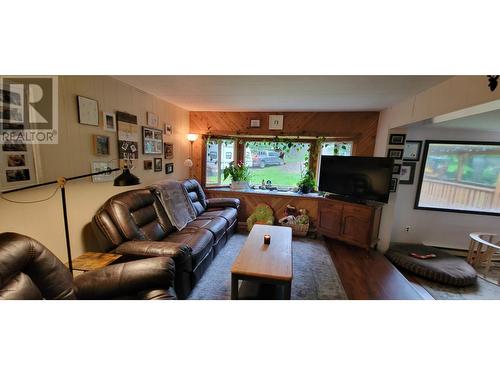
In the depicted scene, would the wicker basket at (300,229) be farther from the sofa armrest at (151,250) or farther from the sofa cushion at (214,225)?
the sofa armrest at (151,250)

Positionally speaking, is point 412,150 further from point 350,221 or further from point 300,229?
point 300,229

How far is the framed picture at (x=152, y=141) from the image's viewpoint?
270cm

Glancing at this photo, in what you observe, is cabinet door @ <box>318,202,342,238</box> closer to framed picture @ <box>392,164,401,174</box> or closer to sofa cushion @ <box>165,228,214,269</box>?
framed picture @ <box>392,164,401,174</box>

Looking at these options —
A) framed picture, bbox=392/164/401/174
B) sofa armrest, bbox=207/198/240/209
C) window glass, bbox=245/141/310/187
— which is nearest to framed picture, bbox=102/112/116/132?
sofa armrest, bbox=207/198/240/209

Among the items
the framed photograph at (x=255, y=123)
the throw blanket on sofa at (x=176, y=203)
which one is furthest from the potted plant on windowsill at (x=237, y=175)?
the throw blanket on sofa at (x=176, y=203)

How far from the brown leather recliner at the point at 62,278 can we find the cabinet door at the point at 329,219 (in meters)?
2.68

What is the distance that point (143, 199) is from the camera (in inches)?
92.0

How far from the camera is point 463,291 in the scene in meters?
2.47

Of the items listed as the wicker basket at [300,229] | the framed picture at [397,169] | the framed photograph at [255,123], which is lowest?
the wicker basket at [300,229]

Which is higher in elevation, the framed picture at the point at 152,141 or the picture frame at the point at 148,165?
the framed picture at the point at 152,141

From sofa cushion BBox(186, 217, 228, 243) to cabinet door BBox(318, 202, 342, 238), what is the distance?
1676 millimetres

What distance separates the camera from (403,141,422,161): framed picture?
137 inches

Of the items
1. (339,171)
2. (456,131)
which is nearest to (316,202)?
(339,171)
